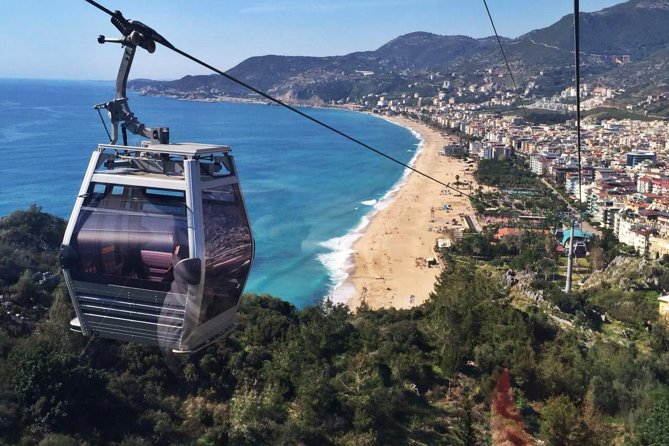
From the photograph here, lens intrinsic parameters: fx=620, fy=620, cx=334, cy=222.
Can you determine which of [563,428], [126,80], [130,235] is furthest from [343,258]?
[130,235]

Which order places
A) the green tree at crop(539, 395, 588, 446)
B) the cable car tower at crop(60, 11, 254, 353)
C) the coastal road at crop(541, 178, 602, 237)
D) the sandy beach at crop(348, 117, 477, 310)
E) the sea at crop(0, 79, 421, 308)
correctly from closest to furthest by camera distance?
the cable car tower at crop(60, 11, 254, 353)
the green tree at crop(539, 395, 588, 446)
the sandy beach at crop(348, 117, 477, 310)
the sea at crop(0, 79, 421, 308)
the coastal road at crop(541, 178, 602, 237)

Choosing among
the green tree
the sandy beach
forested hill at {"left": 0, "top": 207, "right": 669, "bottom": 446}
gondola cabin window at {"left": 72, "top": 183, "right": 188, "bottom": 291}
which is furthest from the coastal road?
gondola cabin window at {"left": 72, "top": 183, "right": 188, "bottom": 291}

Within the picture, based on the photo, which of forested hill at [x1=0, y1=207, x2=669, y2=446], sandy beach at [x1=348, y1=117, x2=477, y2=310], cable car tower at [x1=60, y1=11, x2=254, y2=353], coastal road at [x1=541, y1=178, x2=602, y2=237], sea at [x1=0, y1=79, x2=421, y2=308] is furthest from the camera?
coastal road at [x1=541, y1=178, x2=602, y2=237]

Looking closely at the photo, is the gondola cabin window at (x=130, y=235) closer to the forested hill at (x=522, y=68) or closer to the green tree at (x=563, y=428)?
the green tree at (x=563, y=428)

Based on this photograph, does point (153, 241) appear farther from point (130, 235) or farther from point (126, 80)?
point (126, 80)

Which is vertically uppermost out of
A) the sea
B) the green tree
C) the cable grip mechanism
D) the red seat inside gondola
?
the cable grip mechanism

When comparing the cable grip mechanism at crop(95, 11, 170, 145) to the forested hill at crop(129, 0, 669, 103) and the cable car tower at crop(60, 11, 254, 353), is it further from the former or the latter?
the forested hill at crop(129, 0, 669, 103)
